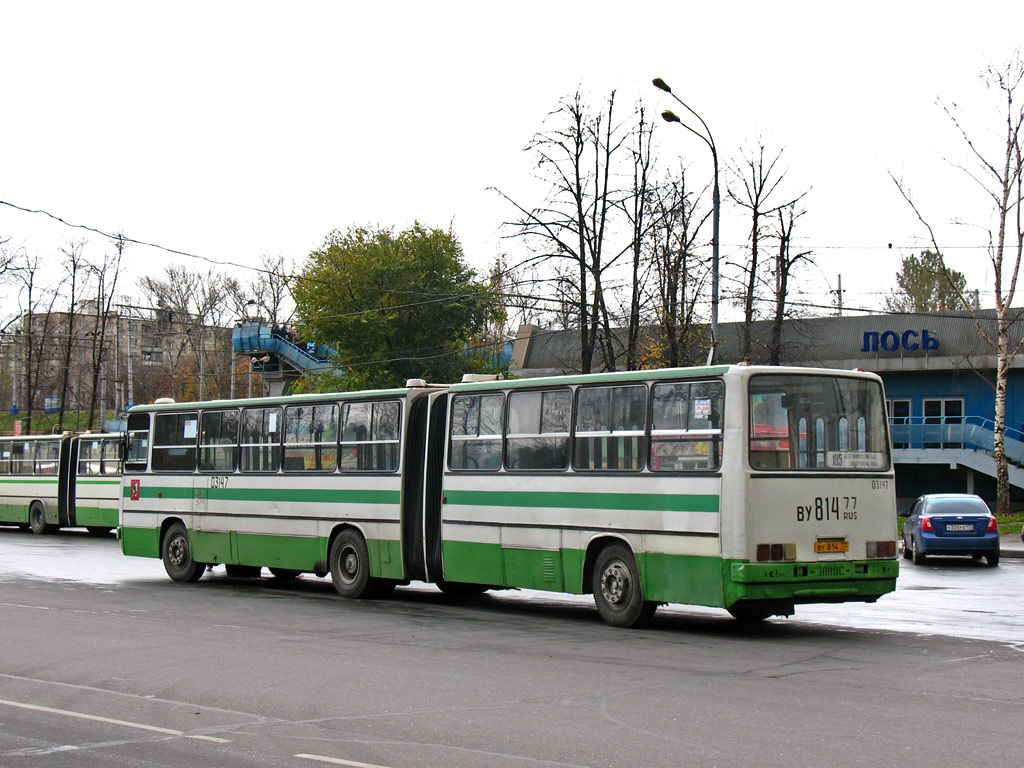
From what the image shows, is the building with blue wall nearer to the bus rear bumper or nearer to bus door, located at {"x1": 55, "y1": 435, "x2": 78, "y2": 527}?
bus door, located at {"x1": 55, "y1": 435, "x2": 78, "y2": 527}

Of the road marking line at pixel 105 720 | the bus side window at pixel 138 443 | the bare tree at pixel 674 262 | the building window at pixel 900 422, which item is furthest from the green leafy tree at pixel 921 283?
the road marking line at pixel 105 720

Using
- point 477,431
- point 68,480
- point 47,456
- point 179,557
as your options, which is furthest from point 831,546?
point 47,456

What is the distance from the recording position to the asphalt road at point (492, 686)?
24.6 feet

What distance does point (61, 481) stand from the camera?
37.6 meters

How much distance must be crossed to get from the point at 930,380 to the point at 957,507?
22270 mm

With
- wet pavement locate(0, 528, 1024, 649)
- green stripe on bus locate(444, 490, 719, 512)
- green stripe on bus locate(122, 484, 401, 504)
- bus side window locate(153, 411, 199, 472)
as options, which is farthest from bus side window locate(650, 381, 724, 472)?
bus side window locate(153, 411, 199, 472)

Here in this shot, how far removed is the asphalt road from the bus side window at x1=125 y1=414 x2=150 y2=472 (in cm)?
464

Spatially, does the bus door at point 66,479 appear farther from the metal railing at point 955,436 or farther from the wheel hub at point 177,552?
the metal railing at point 955,436

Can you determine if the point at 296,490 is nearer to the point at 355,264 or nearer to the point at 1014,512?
the point at 1014,512

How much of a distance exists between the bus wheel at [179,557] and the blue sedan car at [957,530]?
1446 cm

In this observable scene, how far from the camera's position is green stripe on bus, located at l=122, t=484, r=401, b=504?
1741 cm

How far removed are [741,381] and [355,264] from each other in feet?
143

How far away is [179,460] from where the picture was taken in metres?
21.0

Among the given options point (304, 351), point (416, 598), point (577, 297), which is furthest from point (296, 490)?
point (304, 351)
